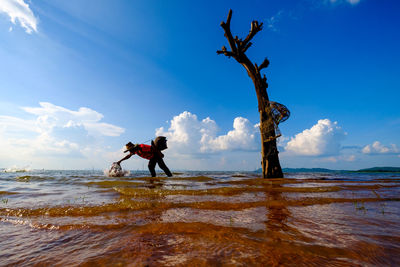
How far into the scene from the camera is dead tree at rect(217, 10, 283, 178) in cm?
1243

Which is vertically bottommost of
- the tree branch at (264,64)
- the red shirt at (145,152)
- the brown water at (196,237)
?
the brown water at (196,237)

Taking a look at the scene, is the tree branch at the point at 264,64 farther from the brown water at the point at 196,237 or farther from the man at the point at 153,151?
the brown water at the point at 196,237

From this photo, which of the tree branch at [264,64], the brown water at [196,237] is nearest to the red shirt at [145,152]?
the brown water at [196,237]

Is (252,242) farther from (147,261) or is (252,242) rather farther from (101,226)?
(101,226)

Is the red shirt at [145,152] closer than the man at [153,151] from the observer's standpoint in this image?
No

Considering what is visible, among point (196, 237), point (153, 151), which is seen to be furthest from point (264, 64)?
point (196, 237)

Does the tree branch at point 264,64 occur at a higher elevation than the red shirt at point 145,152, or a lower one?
higher

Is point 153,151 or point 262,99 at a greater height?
Answer: point 262,99

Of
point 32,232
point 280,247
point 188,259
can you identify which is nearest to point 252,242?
point 280,247

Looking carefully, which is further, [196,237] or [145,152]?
[145,152]

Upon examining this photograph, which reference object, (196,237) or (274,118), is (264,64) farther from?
(196,237)

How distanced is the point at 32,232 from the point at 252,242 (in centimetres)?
282

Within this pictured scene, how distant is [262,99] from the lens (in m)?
12.9

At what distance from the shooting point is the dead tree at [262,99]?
40.8ft
